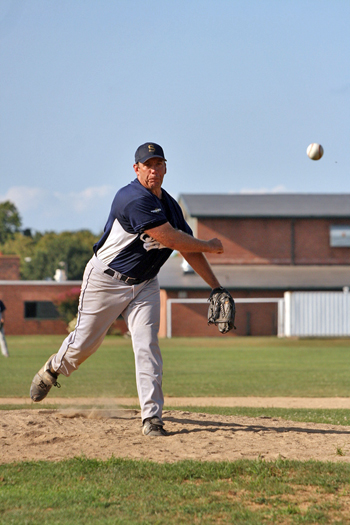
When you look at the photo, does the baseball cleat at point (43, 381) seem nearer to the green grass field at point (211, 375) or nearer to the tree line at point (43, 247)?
the green grass field at point (211, 375)

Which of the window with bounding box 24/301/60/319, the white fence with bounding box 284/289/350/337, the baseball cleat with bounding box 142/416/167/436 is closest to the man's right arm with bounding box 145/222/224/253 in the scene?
the baseball cleat with bounding box 142/416/167/436

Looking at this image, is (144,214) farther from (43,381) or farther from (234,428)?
(234,428)

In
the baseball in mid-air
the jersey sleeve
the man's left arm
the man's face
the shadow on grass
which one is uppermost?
the baseball in mid-air

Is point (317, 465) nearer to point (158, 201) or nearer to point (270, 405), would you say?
point (158, 201)

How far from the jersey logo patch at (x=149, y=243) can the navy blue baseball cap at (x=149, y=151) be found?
0.63m

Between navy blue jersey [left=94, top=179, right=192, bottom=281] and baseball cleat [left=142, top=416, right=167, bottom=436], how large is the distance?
1206mm

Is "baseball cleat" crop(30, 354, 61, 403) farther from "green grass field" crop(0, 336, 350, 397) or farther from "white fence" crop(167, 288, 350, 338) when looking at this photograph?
"white fence" crop(167, 288, 350, 338)

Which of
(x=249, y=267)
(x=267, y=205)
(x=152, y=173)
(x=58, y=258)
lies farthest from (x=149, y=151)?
(x=58, y=258)

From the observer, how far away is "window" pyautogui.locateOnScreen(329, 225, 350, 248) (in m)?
40.8

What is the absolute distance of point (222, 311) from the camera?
19.3 ft

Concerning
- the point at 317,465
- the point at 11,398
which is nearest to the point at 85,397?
the point at 11,398

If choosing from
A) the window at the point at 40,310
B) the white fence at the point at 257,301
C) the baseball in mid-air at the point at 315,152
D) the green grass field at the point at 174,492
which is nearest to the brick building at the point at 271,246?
the white fence at the point at 257,301

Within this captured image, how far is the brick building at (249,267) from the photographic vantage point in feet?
122

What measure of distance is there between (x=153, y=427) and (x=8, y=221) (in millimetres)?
98924
